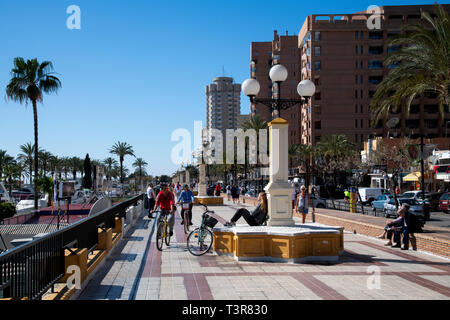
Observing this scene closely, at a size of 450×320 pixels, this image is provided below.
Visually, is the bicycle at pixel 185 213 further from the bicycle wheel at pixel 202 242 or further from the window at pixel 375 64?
the window at pixel 375 64

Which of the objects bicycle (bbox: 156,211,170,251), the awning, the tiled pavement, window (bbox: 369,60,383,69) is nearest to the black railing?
the tiled pavement

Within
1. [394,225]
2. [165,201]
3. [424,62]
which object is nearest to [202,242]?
[165,201]

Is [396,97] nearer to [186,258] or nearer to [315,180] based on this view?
[186,258]

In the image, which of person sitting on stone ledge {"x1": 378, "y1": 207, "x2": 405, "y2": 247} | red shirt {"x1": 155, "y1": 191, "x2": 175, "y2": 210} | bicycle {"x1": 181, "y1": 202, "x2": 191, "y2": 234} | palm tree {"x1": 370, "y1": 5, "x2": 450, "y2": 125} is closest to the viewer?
person sitting on stone ledge {"x1": 378, "y1": 207, "x2": 405, "y2": 247}

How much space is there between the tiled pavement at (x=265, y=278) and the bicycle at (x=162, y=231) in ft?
1.13

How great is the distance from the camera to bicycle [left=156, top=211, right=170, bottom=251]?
1182 centimetres

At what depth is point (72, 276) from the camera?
7016 millimetres

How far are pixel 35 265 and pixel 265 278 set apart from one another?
168 inches

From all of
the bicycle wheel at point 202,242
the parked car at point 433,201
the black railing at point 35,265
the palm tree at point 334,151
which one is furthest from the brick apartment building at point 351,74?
the black railing at point 35,265

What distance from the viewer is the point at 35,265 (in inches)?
219

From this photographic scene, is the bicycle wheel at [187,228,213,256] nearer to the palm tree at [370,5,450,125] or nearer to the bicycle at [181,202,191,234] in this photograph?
the bicycle at [181,202,191,234]

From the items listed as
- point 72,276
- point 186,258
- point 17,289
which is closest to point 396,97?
point 186,258

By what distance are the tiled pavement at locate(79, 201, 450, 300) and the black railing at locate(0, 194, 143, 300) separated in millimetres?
882

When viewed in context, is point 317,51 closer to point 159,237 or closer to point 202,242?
point 159,237
